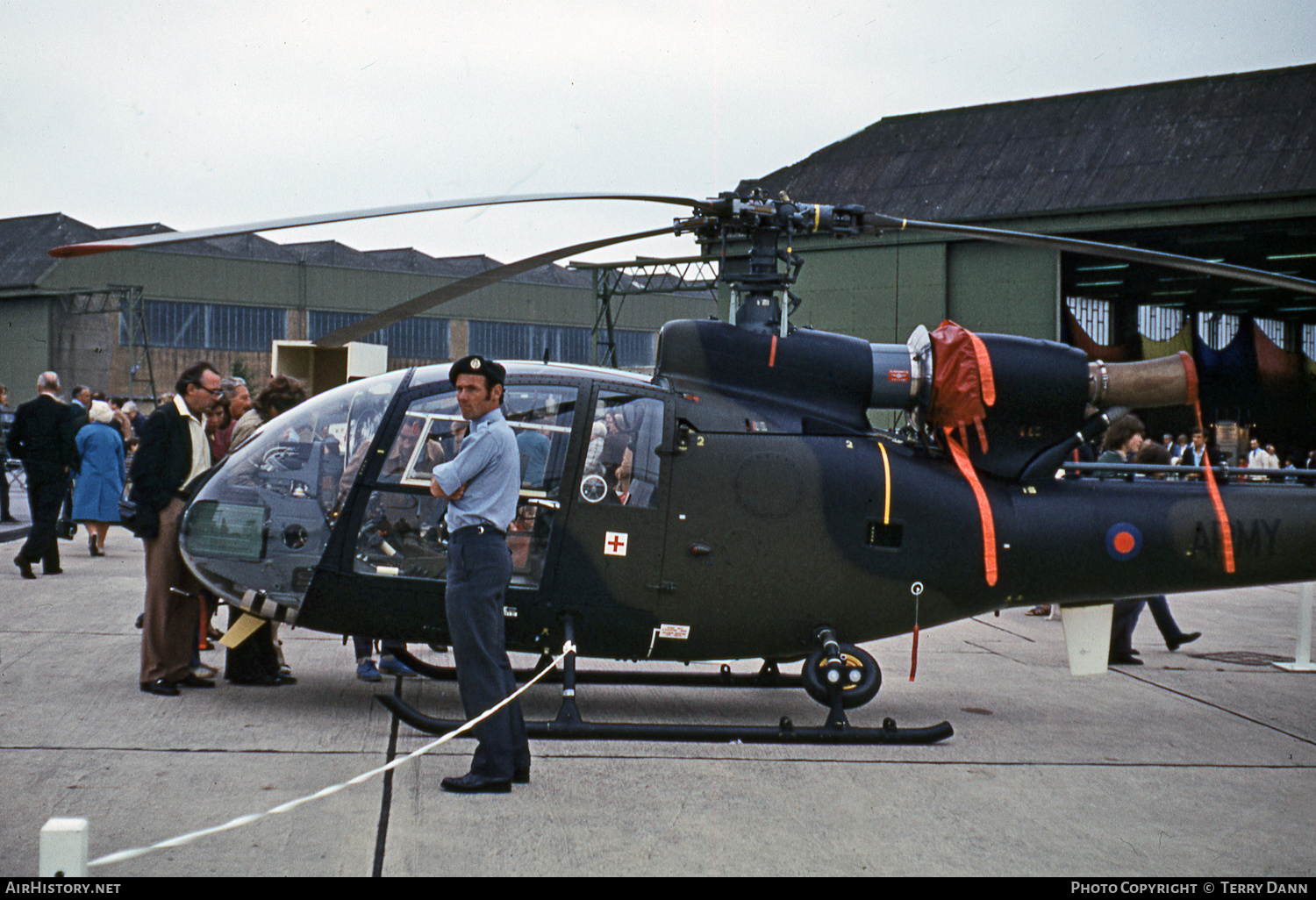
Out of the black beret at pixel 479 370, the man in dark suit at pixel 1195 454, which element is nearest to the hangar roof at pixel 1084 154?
the man in dark suit at pixel 1195 454

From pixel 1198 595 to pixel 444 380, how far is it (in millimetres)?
10303

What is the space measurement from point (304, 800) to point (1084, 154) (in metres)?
25.0

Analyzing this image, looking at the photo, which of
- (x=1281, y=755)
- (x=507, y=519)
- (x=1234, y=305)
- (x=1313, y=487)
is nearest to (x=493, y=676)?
(x=507, y=519)

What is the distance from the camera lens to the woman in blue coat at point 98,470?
12.0 meters

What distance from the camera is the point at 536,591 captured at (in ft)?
19.9

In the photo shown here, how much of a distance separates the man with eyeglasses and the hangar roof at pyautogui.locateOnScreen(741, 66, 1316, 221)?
21255 mm

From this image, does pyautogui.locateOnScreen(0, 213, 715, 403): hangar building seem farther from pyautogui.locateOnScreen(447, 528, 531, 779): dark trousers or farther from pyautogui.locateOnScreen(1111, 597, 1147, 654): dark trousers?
pyautogui.locateOnScreen(447, 528, 531, 779): dark trousers

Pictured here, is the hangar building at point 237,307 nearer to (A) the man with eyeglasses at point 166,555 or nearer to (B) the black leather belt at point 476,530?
(A) the man with eyeglasses at point 166,555

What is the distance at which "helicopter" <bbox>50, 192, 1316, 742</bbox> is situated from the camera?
6.10 metres

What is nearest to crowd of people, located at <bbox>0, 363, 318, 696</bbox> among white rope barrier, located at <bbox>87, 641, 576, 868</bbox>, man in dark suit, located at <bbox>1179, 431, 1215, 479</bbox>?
white rope barrier, located at <bbox>87, 641, 576, 868</bbox>

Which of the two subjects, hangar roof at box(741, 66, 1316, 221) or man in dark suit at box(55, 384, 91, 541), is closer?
man in dark suit at box(55, 384, 91, 541)

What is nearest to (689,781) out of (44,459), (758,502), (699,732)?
(699,732)

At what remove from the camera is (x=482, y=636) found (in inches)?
193
